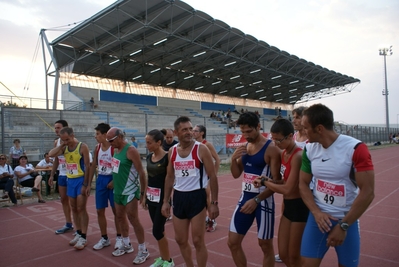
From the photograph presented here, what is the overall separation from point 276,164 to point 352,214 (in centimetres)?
107

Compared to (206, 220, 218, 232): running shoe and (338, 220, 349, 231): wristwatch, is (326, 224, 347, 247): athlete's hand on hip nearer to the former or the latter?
(338, 220, 349, 231): wristwatch

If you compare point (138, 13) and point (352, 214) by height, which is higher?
point (138, 13)

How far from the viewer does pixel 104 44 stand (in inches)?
954

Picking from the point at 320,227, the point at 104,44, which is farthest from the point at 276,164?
the point at 104,44

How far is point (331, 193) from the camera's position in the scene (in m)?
2.54

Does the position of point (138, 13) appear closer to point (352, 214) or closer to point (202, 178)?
point (202, 178)

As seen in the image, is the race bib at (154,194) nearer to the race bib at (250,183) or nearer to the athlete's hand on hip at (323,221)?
the race bib at (250,183)

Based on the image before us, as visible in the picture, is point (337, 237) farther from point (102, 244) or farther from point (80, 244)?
point (80, 244)

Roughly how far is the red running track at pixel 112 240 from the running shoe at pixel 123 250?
8cm

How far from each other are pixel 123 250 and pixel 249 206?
2583 millimetres

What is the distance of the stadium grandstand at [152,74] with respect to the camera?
708 inches

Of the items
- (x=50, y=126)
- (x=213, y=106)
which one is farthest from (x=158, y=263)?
(x=213, y=106)

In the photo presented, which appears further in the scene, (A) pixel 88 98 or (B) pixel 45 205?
(A) pixel 88 98

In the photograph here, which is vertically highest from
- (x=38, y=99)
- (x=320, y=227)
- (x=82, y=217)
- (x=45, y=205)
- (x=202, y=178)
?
(x=38, y=99)
